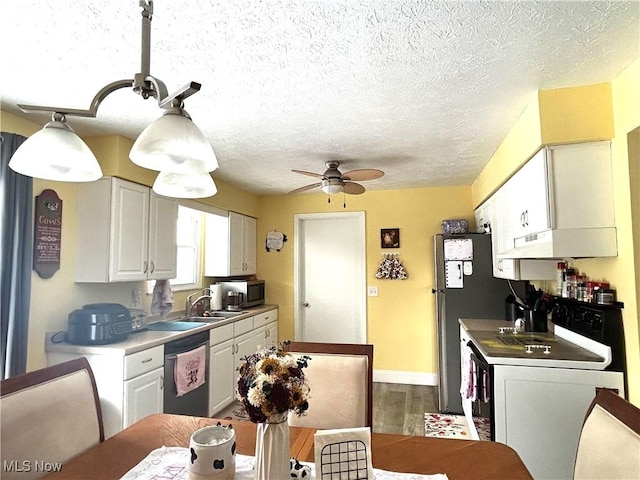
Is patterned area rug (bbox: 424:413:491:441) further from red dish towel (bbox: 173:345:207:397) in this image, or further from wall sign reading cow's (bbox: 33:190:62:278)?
wall sign reading cow's (bbox: 33:190:62:278)

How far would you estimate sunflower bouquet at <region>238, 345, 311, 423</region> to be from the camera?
101 cm

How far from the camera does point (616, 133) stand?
74.2 inches

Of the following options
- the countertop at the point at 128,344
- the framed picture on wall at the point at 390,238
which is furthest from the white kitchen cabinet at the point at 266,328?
the framed picture on wall at the point at 390,238

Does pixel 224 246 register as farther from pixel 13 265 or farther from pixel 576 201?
pixel 576 201

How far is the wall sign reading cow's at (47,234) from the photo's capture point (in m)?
2.38

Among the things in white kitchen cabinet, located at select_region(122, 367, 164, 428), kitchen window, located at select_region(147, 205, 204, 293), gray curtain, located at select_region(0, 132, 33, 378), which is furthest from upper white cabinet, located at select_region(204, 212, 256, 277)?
gray curtain, located at select_region(0, 132, 33, 378)

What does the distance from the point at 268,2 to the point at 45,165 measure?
91cm

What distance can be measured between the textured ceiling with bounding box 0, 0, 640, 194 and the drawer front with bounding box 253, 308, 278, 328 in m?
2.30

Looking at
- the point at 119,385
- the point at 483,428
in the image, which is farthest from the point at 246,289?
the point at 483,428

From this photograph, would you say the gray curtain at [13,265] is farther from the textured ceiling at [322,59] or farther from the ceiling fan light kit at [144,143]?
the ceiling fan light kit at [144,143]

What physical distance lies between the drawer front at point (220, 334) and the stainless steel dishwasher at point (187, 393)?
71 mm

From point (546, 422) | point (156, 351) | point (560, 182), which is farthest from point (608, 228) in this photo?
point (156, 351)

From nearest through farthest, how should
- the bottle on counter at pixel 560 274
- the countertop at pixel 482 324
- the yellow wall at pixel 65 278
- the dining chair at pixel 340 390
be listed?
the dining chair at pixel 340 390, the yellow wall at pixel 65 278, the bottle on counter at pixel 560 274, the countertop at pixel 482 324

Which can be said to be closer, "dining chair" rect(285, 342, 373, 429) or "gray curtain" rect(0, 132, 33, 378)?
"dining chair" rect(285, 342, 373, 429)
